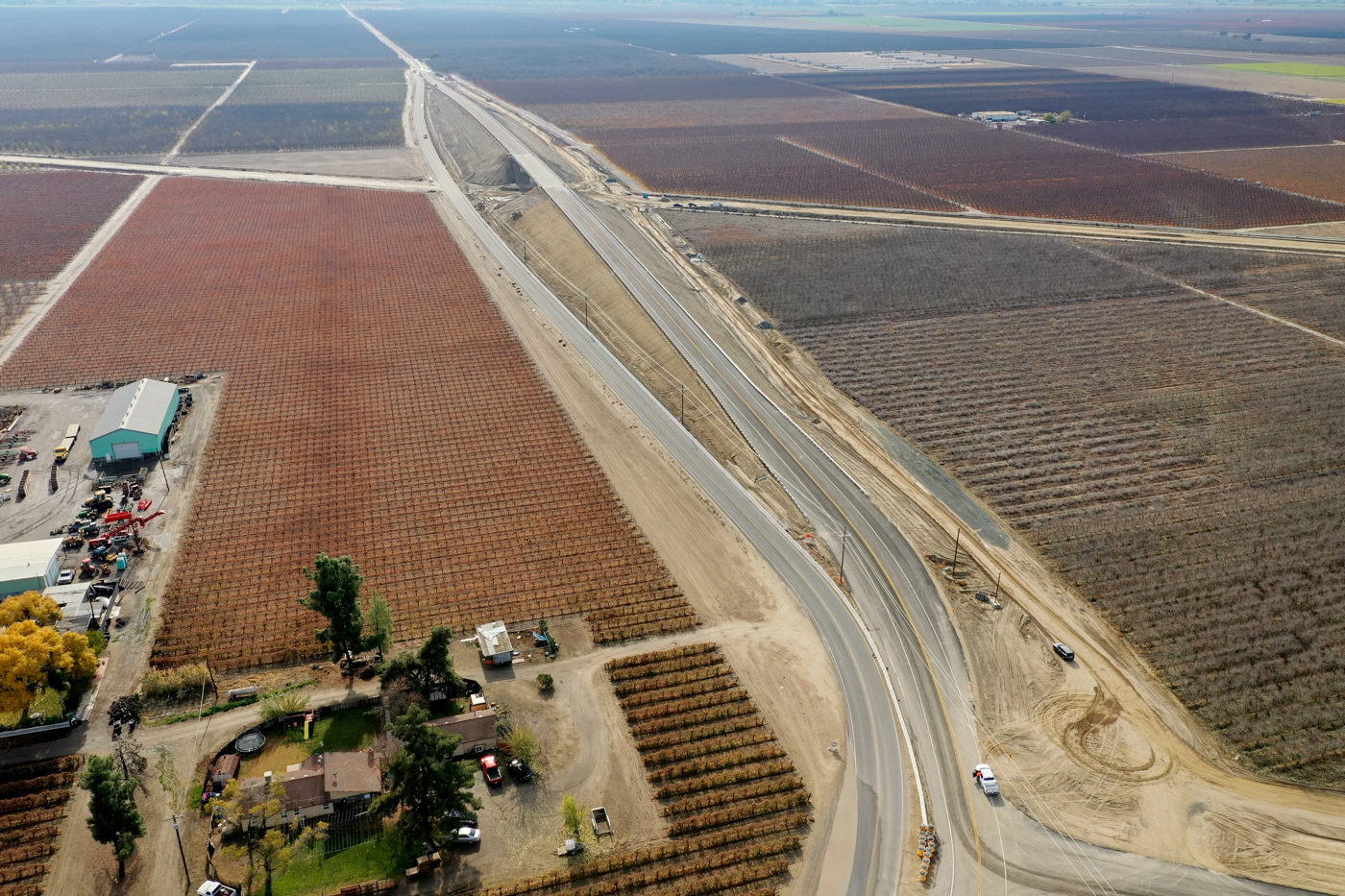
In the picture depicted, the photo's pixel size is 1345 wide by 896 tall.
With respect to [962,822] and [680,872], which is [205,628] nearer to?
[680,872]

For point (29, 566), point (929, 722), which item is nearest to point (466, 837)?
point (929, 722)

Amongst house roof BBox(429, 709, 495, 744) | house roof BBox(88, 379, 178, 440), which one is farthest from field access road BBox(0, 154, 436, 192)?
house roof BBox(429, 709, 495, 744)

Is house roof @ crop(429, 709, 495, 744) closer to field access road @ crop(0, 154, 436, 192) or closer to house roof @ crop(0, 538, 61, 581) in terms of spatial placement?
house roof @ crop(0, 538, 61, 581)

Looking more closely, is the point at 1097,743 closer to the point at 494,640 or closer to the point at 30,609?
the point at 494,640

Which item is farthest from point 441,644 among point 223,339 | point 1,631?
point 223,339

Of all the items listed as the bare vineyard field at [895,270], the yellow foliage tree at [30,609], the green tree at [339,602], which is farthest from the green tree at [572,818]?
the bare vineyard field at [895,270]

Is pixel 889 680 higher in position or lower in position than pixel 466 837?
higher
